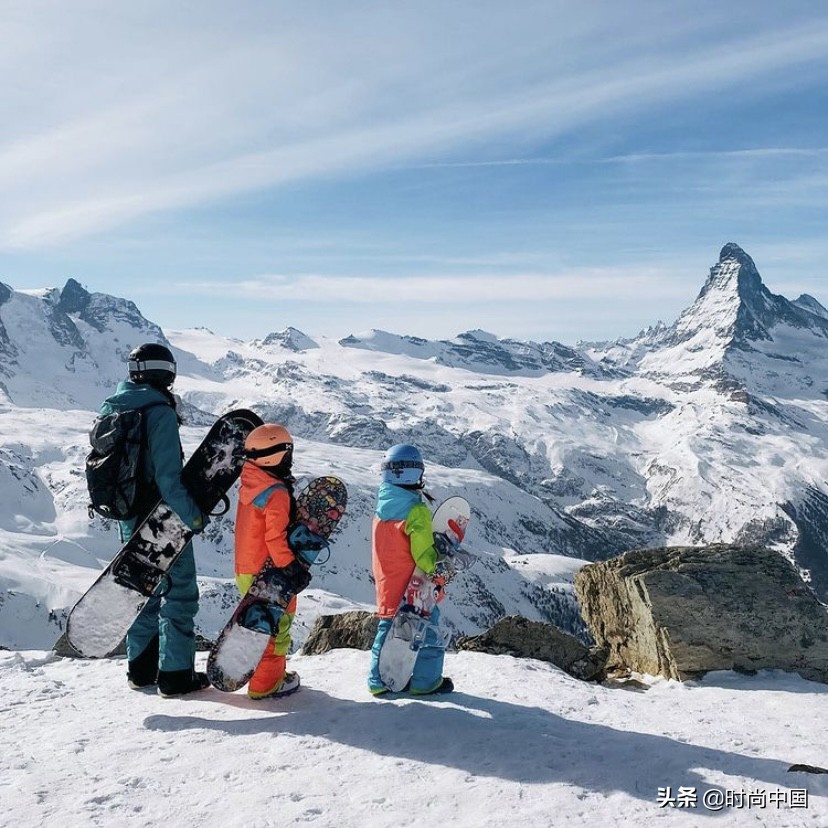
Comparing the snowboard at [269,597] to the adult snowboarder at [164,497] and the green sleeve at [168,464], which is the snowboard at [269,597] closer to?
the adult snowboarder at [164,497]

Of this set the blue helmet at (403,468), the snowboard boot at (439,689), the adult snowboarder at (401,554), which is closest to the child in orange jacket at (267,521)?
the adult snowboarder at (401,554)

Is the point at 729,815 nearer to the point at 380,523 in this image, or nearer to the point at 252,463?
the point at 380,523

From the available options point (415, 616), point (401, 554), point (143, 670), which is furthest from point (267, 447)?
point (143, 670)

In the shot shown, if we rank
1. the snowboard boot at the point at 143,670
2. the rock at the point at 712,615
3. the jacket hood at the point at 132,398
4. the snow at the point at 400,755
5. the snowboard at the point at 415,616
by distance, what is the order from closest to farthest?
the snow at the point at 400,755, the jacket hood at the point at 132,398, the snowboard at the point at 415,616, the snowboard boot at the point at 143,670, the rock at the point at 712,615

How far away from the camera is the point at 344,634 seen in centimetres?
1334

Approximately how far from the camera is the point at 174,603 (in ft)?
30.9

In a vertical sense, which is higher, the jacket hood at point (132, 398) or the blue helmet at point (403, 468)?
the jacket hood at point (132, 398)

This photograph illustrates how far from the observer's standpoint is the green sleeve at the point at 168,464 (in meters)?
Answer: 8.91

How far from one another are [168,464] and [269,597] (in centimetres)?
198

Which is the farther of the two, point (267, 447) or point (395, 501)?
point (395, 501)

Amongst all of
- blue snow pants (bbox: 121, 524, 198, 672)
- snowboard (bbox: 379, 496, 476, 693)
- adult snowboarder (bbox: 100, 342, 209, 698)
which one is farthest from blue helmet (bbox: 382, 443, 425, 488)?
blue snow pants (bbox: 121, 524, 198, 672)

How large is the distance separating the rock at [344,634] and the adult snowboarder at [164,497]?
3.68 m

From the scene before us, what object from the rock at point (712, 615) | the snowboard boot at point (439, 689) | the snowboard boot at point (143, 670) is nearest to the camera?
the snowboard boot at point (439, 689)

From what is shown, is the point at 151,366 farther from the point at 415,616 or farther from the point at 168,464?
the point at 415,616
